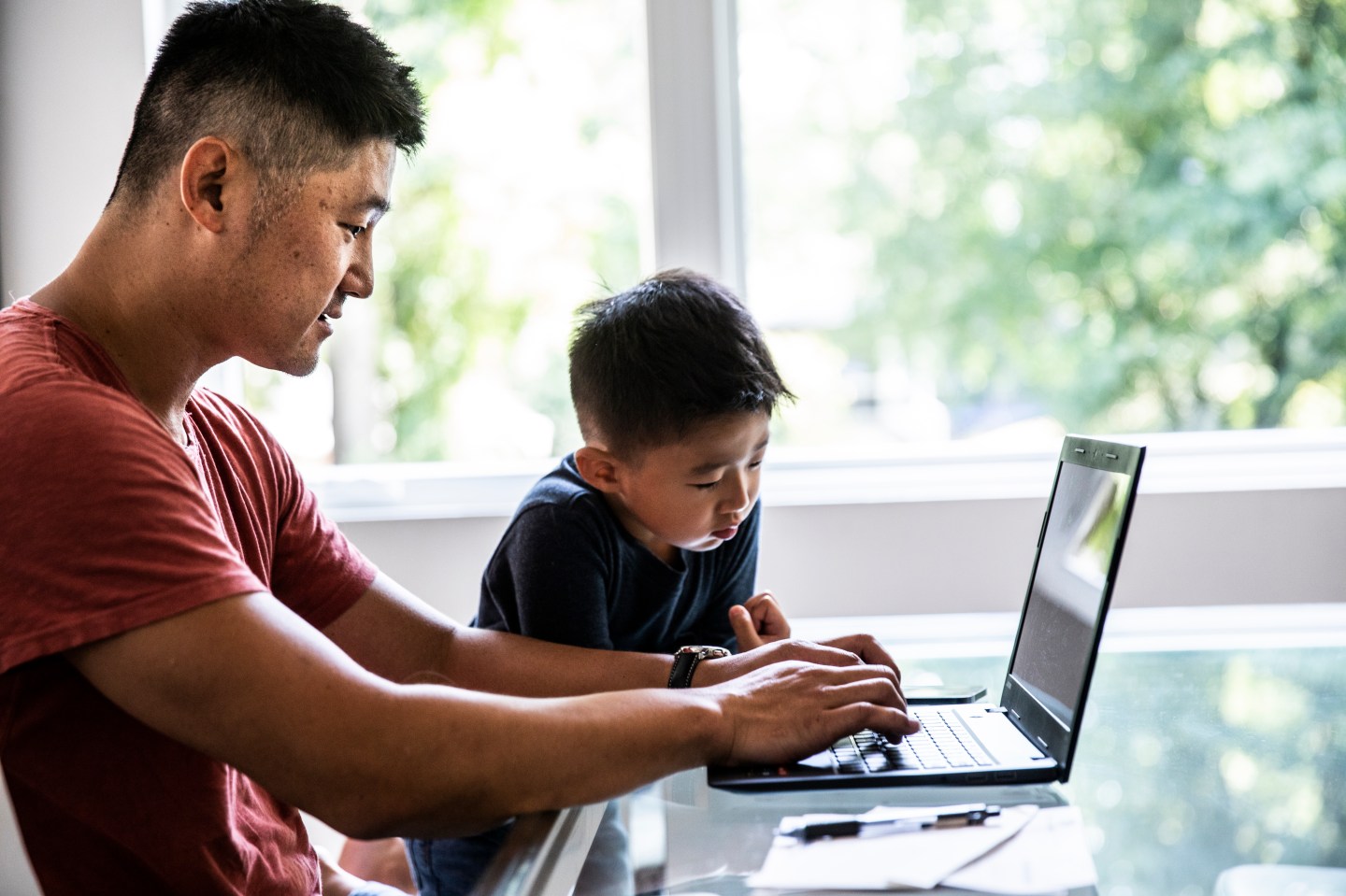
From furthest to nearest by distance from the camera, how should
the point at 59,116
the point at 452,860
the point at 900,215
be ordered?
the point at 900,215, the point at 59,116, the point at 452,860

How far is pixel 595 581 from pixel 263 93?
63cm

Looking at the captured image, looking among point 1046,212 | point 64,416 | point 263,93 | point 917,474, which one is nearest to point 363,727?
point 64,416

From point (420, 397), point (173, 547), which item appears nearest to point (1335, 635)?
point (173, 547)

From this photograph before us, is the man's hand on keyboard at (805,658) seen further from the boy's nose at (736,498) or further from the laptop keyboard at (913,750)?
the boy's nose at (736,498)

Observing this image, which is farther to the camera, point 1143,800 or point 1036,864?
point 1143,800

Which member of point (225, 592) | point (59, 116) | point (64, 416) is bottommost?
point (225, 592)

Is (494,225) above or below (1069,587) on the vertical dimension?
above

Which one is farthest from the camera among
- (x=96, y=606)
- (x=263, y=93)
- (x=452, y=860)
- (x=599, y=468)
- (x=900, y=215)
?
(x=900, y=215)

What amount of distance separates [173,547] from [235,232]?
0.33 m

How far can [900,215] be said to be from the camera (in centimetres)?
260

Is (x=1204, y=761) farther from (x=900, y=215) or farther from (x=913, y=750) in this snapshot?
(x=900, y=215)

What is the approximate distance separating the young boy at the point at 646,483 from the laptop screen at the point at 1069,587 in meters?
0.30

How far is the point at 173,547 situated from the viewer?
80cm

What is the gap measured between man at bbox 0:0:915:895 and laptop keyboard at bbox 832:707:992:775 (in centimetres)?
4
